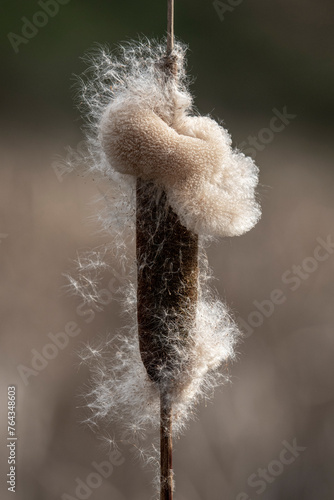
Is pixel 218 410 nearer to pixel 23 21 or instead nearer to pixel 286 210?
pixel 286 210

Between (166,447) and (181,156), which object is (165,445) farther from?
(181,156)

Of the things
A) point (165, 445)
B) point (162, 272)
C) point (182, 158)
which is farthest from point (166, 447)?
point (182, 158)

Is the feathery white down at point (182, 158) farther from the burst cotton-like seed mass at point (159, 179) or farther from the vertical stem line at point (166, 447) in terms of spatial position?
the vertical stem line at point (166, 447)

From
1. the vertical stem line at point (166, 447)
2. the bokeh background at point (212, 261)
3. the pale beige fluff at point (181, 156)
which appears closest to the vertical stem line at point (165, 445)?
the vertical stem line at point (166, 447)

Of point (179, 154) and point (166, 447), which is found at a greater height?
point (179, 154)

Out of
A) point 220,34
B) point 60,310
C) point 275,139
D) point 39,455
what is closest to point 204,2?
point 220,34

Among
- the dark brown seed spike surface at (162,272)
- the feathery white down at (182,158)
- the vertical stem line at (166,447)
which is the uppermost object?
the feathery white down at (182,158)

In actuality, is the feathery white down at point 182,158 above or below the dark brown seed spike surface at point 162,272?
above

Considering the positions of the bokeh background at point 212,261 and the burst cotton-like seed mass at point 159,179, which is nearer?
the burst cotton-like seed mass at point 159,179
